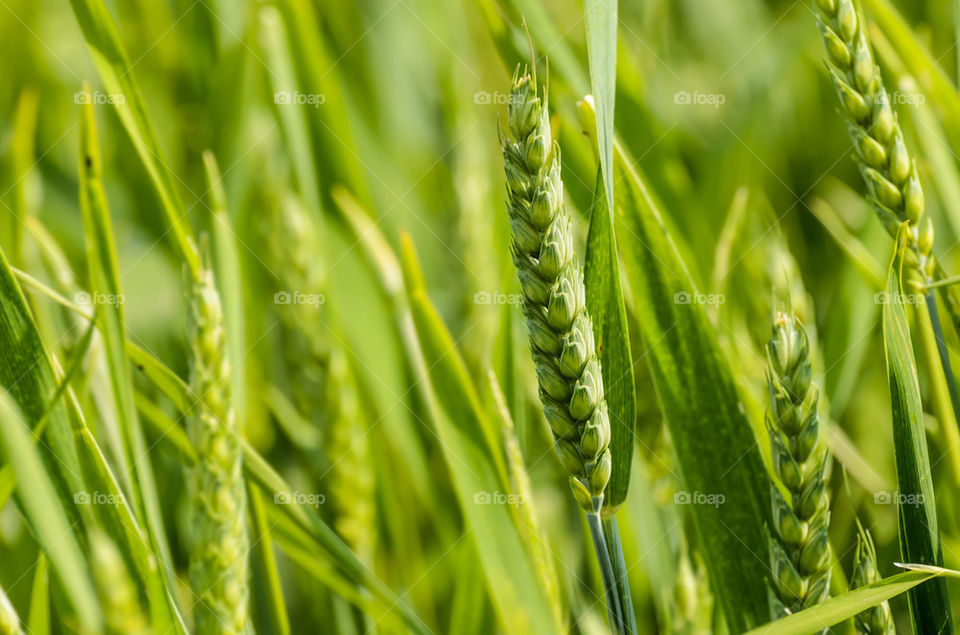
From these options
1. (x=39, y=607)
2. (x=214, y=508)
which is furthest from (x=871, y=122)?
(x=39, y=607)

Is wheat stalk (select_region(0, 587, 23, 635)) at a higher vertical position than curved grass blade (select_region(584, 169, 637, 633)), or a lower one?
lower

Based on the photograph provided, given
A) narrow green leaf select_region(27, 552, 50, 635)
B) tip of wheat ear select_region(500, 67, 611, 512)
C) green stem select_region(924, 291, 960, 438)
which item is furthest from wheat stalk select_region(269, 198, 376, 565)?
green stem select_region(924, 291, 960, 438)

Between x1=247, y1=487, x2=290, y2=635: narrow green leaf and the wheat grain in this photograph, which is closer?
the wheat grain

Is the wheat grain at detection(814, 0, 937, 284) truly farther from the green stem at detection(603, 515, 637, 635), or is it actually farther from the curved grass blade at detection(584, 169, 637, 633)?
the green stem at detection(603, 515, 637, 635)

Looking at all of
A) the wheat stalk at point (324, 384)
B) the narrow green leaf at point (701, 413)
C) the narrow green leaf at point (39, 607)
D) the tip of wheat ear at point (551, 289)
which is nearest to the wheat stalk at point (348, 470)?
the wheat stalk at point (324, 384)

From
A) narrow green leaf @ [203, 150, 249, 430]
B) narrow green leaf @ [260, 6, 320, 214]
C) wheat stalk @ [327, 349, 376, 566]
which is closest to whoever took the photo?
narrow green leaf @ [203, 150, 249, 430]

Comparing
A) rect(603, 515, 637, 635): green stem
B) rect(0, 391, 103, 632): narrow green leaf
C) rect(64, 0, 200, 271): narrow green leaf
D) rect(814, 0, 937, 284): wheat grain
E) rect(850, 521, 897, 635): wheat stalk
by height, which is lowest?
rect(850, 521, 897, 635): wheat stalk

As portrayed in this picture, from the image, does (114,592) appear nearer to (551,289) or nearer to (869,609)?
(551,289)

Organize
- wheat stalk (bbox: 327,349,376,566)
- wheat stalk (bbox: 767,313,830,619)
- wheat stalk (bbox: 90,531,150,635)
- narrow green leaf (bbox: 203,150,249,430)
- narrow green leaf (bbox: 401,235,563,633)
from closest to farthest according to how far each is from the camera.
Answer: wheat stalk (bbox: 90,531,150,635), wheat stalk (bbox: 767,313,830,619), narrow green leaf (bbox: 401,235,563,633), narrow green leaf (bbox: 203,150,249,430), wheat stalk (bbox: 327,349,376,566)
